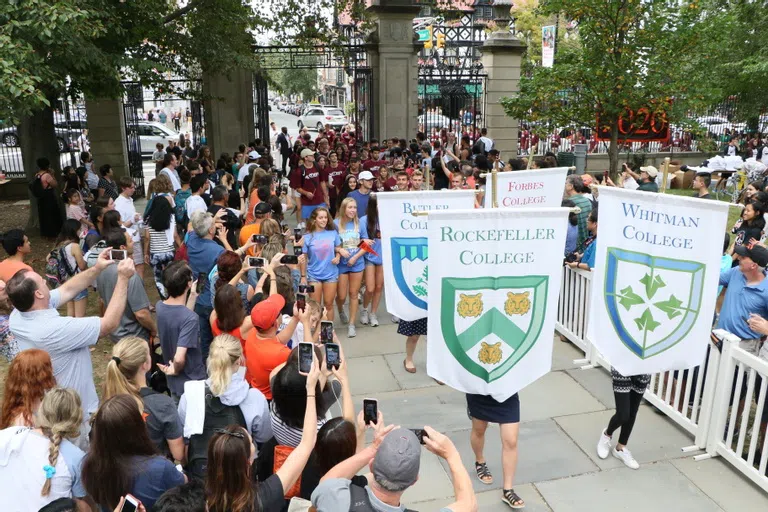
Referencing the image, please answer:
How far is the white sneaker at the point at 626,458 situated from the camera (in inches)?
210

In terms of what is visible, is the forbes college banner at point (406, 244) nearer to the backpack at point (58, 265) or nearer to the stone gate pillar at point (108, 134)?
the backpack at point (58, 265)

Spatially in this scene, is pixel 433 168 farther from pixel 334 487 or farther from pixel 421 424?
pixel 334 487

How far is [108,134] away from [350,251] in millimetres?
11751

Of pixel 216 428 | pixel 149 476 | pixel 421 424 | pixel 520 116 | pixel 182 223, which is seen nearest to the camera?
pixel 149 476

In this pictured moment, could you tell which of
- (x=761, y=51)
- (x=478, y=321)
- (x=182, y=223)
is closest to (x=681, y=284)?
(x=478, y=321)

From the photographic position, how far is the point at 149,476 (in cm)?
320

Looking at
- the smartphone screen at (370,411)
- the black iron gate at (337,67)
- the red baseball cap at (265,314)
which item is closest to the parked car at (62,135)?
the black iron gate at (337,67)

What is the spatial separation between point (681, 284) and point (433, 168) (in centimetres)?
907

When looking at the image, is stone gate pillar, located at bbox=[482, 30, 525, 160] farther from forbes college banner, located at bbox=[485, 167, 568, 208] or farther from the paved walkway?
the paved walkway

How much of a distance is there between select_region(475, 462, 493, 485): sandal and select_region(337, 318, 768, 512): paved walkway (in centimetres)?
5

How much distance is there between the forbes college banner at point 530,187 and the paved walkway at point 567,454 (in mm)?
1834

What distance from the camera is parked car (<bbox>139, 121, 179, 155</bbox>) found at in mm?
28422

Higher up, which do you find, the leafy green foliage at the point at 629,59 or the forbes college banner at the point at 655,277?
the leafy green foliage at the point at 629,59

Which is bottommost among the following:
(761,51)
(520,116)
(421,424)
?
(421,424)
